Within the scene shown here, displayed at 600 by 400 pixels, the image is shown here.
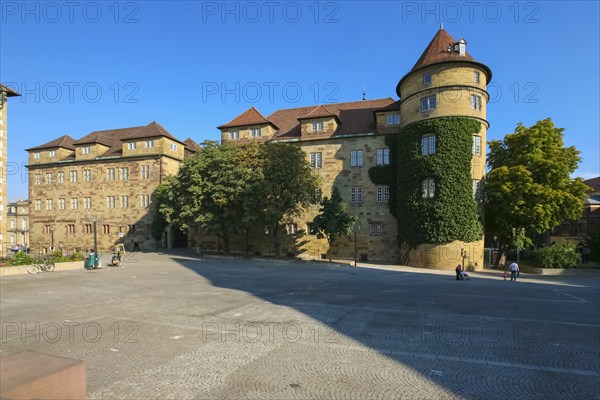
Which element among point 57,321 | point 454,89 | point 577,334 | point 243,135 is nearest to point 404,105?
point 454,89

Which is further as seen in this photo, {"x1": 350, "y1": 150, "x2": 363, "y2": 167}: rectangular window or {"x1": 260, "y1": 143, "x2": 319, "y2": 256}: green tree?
{"x1": 350, "y1": 150, "x2": 363, "y2": 167}: rectangular window

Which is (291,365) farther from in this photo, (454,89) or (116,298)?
(454,89)

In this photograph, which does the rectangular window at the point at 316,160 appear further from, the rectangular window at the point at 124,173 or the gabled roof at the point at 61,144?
the gabled roof at the point at 61,144

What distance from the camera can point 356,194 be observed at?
38.6 meters

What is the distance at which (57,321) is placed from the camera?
1029cm

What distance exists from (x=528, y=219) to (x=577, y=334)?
85.1 ft

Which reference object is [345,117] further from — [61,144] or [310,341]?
[61,144]

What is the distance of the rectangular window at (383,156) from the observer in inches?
1484

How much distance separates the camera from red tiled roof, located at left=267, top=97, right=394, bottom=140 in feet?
131

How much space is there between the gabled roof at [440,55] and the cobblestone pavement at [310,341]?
2391 cm

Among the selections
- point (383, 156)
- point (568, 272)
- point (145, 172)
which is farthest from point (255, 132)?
point (568, 272)

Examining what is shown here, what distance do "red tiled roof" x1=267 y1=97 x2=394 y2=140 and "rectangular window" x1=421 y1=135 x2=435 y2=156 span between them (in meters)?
6.81

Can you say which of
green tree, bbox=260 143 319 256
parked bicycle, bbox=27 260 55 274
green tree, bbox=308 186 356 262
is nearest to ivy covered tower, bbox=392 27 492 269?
green tree, bbox=308 186 356 262

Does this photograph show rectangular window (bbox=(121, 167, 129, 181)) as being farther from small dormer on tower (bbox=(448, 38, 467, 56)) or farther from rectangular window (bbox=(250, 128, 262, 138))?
small dormer on tower (bbox=(448, 38, 467, 56))
